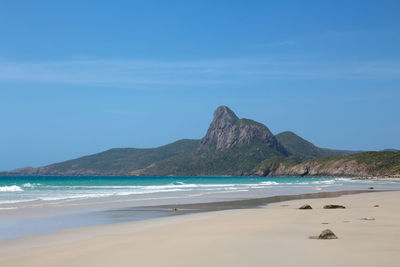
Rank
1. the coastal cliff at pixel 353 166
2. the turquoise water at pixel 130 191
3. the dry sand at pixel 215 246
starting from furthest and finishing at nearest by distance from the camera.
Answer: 1. the coastal cliff at pixel 353 166
2. the turquoise water at pixel 130 191
3. the dry sand at pixel 215 246

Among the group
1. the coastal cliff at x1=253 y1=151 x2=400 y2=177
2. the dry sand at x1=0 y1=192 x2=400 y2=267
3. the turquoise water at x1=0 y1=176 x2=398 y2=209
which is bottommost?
the dry sand at x1=0 y1=192 x2=400 y2=267

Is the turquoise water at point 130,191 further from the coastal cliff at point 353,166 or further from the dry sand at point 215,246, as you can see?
the coastal cliff at point 353,166

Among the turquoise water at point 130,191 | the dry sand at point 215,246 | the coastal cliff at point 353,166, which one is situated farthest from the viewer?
the coastal cliff at point 353,166

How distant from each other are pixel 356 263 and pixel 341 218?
794 centimetres

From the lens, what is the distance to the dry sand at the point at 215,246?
27.2 ft

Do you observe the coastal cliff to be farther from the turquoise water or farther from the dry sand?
the dry sand

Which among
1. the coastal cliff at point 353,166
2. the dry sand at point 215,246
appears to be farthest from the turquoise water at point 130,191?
the coastal cliff at point 353,166

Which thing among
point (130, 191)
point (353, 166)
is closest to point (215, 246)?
point (130, 191)

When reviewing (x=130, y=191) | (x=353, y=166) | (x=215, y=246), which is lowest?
(x=215, y=246)

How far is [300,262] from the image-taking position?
8.03 meters

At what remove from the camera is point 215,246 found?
32.6 feet

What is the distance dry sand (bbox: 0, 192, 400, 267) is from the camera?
830 centimetres

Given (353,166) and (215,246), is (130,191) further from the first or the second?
(353,166)

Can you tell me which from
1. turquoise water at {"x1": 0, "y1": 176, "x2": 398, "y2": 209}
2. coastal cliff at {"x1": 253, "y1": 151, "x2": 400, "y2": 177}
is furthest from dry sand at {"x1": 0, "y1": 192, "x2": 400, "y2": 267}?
coastal cliff at {"x1": 253, "y1": 151, "x2": 400, "y2": 177}
